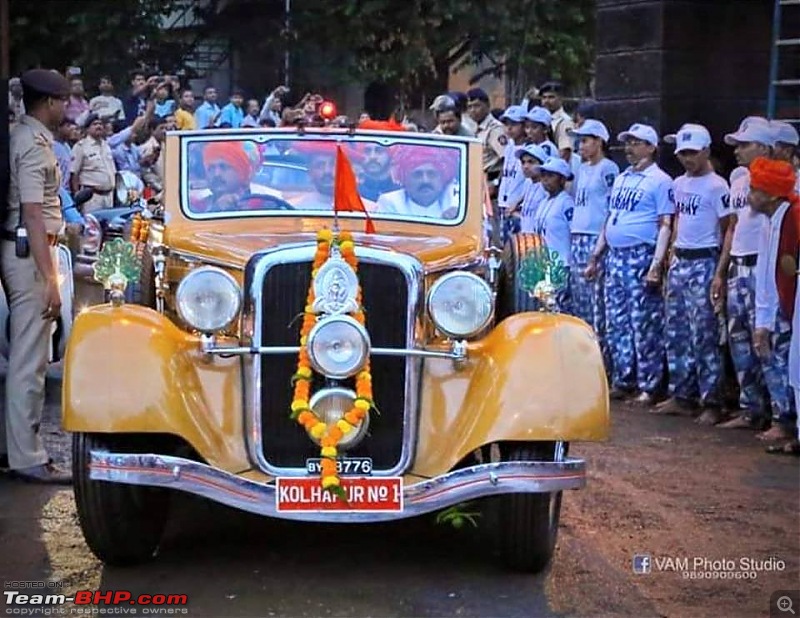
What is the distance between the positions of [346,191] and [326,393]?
1.38 metres

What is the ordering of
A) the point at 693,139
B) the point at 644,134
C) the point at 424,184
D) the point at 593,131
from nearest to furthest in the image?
the point at 424,184
the point at 693,139
the point at 644,134
the point at 593,131

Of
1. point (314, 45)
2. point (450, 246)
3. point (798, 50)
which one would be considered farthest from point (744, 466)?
point (314, 45)

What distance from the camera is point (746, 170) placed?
938 centimetres

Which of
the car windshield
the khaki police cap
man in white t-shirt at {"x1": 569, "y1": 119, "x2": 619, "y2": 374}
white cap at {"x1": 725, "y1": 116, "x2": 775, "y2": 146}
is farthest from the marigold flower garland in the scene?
man in white t-shirt at {"x1": 569, "y1": 119, "x2": 619, "y2": 374}

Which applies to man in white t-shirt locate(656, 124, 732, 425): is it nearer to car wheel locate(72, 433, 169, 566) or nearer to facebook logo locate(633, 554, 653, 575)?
facebook logo locate(633, 554, 653, 575)

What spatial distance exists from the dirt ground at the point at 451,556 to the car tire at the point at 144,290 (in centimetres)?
105

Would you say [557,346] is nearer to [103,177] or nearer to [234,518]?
[234,518]

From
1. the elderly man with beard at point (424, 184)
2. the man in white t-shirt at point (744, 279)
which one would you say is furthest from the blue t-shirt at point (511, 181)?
the elderly man with beard at point (424, 184)

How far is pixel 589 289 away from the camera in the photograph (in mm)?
11422

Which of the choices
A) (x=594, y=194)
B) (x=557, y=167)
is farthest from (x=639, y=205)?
(x=557, y=167)

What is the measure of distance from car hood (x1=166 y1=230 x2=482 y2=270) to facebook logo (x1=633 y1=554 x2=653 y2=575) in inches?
60.8

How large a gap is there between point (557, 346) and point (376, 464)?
89 cm

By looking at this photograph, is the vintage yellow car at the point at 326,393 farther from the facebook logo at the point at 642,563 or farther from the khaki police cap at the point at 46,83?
the khaki police cap at the point at 46,83

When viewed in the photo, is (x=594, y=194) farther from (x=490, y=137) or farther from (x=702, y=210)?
(x=490, y=137)
